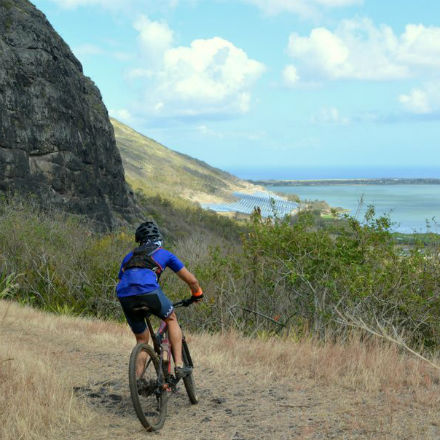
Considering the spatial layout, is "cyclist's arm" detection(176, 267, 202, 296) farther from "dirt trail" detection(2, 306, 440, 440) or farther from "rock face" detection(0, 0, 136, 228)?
"rock face" detection(0, 0, 136, 228)

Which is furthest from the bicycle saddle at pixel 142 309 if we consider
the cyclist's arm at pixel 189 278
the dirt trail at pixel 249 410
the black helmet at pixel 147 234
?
the dirt trail at pixel 249 410

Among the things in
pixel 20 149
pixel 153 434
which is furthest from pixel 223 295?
pixel 20 149

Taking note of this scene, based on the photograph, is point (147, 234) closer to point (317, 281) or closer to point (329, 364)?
point (329, 364)

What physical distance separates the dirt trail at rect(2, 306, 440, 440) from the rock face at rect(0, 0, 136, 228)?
38.0 meters

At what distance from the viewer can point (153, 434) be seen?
5812 mm

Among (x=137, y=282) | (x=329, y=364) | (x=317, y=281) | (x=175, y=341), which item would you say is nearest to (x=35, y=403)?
(x=175, y=341)

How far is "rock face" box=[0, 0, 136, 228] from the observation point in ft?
148

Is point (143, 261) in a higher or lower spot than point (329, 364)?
higher

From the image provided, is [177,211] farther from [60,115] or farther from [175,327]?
[175,327]

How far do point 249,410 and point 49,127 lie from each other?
45868 mm

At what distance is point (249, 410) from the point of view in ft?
21.3

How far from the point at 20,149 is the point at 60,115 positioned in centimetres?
666

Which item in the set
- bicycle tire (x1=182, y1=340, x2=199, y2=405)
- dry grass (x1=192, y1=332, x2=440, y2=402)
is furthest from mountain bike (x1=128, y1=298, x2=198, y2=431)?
dry grass (x1=192, y1=332, x2=440, y2=402)

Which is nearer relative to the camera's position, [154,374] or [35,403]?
[154,374]
